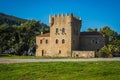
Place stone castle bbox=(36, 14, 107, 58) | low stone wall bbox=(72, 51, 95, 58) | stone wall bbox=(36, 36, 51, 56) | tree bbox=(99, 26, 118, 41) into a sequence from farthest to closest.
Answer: tree bbox=(99, 26, 118, 41) → stone wall bbox=(36, 36, 51, 56) → stone castle bbox=(36, 14, 107, 58) → low stone wall bbox=(72, 51, 95, 58)

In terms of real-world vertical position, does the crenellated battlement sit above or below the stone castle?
above

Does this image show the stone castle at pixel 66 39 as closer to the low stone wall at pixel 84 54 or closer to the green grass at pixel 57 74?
the low stone wall at pixel 84 54

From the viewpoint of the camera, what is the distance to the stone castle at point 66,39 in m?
62.2

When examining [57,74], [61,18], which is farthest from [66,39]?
[57,74]

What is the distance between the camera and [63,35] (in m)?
63.2

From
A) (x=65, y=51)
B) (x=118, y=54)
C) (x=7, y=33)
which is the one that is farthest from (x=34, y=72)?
(x=7, y=33)

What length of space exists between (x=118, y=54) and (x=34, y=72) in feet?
137

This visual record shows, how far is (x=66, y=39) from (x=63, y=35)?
1412 millimetres

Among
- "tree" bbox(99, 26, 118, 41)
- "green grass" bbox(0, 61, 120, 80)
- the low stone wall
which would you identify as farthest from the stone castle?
"green grass" bbox(0, 61, 120, 80)

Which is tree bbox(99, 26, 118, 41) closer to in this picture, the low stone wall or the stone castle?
the stone castle

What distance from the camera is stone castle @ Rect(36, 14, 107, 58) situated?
6216cm

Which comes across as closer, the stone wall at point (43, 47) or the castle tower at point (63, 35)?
the castle tower at point (63, 35)

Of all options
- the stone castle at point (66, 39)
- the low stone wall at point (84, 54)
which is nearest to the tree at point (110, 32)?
the stone castle at point (66, 39)

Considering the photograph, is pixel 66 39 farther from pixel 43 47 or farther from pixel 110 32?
pixel 110 32
